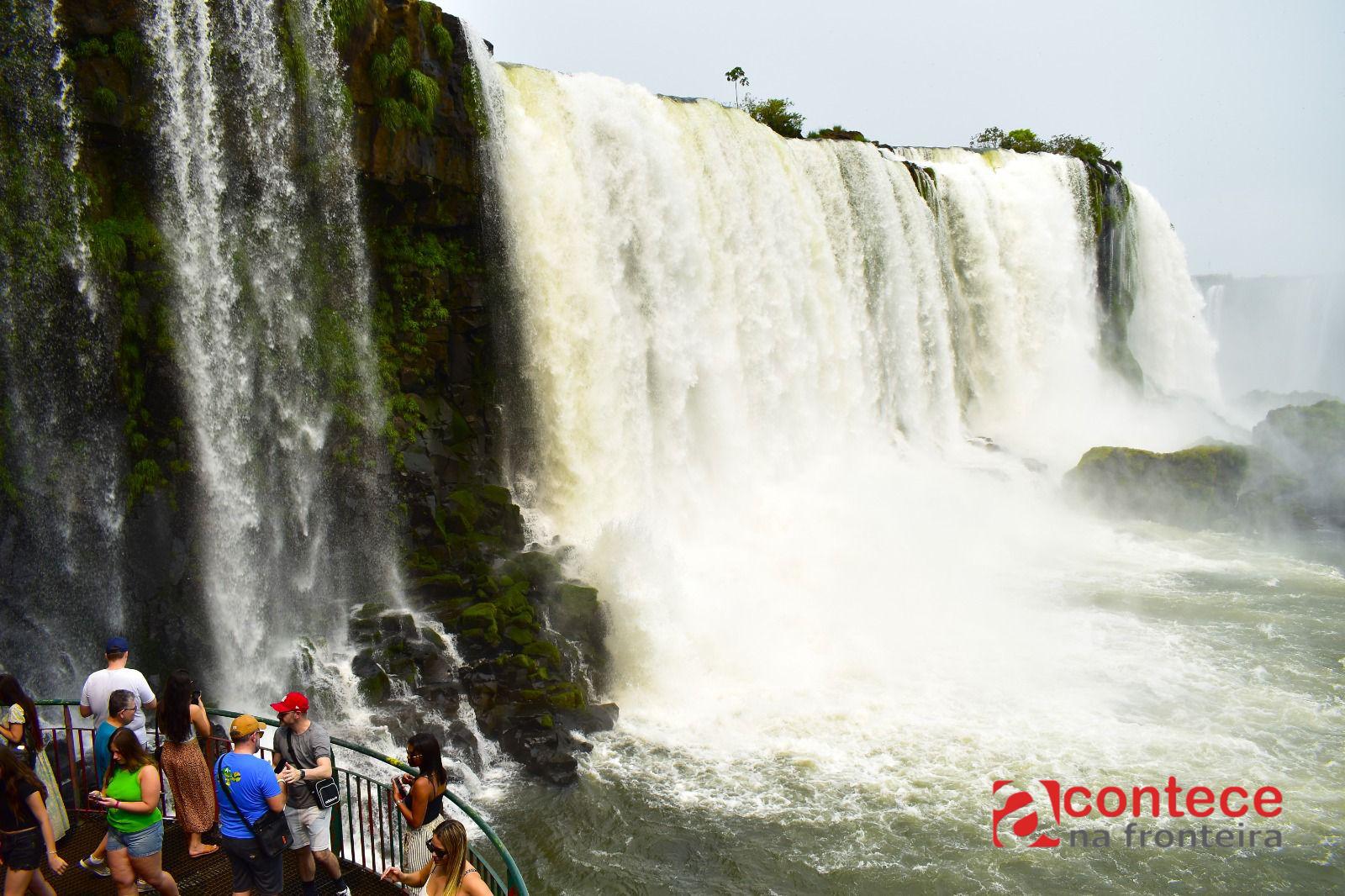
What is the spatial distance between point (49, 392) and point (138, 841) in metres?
8.00

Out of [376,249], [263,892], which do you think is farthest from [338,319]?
[263,892]

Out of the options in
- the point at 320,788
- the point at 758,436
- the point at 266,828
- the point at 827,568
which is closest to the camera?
the point at 266,828

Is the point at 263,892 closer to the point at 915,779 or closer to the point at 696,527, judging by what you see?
the point at 915,779

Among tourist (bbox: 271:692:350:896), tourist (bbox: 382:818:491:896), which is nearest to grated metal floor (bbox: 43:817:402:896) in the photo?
tourist (bbox: 271:692:350:896)

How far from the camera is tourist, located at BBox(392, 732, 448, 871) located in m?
5.66

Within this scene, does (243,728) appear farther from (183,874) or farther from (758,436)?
(758,436)

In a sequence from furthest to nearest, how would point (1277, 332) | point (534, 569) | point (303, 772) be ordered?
point (1277, 332)
point (534, 569)
point (303, 772)

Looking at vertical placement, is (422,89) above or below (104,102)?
above

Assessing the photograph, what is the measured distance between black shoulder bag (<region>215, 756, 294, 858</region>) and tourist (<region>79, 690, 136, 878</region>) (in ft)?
2.75

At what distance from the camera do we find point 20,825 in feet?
17.6

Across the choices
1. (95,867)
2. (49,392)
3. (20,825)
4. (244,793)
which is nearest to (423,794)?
(244,793)

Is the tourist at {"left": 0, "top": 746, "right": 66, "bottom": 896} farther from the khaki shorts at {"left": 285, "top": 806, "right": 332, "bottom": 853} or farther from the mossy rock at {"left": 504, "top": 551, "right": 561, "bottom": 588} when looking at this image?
the mossy rock at {"left": 504, "top": 551, "right": 561, "bottom": 588}

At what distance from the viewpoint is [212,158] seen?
41.5ft

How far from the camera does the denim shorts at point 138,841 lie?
5609mm
